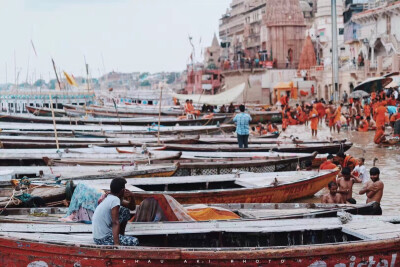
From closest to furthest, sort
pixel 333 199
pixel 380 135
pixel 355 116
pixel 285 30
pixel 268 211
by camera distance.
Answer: pixel 268 211 < pixel 333 199 < pixel 380 135 < pixel 355 116 < pixel 285 30

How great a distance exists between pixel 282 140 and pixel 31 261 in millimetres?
12664

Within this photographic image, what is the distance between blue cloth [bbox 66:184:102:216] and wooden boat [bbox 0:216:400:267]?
0.63 m

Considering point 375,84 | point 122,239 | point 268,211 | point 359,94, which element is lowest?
point 268,211

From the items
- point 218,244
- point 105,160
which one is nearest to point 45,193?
point 218,244

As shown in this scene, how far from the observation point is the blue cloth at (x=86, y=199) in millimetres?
8367

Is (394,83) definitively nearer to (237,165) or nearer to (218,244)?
(237,165)

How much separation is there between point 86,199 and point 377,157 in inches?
482

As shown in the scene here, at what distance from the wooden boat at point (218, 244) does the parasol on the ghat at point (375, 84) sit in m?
23.6

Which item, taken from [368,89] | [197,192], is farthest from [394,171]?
[368,89]

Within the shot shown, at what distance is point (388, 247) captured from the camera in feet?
Result: 23.3

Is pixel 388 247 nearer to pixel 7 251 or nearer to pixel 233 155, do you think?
pixel 7 251

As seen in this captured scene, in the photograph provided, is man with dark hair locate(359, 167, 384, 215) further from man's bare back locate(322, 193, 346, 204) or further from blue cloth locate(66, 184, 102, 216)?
blue cloth locate(66, 184, 102, 216)

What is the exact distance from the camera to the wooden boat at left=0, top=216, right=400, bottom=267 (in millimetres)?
6871

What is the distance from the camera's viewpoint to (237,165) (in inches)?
518
